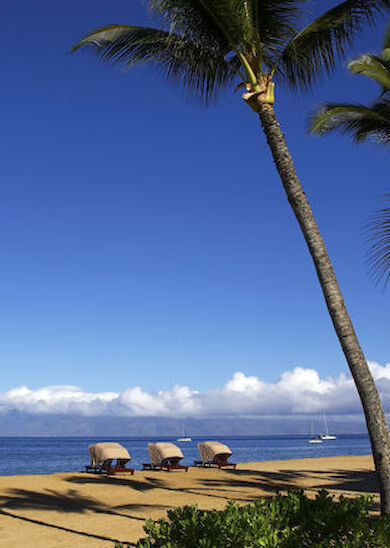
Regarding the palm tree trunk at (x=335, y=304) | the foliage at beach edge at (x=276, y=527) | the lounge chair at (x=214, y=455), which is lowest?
the lounge chair at (x=214, y=455)

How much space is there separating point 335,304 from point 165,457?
598 inches

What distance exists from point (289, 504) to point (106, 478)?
13.4m

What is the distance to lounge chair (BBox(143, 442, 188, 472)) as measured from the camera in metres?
21.3

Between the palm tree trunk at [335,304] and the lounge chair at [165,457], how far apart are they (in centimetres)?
1472

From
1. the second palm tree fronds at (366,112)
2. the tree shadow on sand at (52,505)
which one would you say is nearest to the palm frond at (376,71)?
the second palm tree fronds at (366,112)

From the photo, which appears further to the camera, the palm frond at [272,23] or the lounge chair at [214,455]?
the lounge chair at [214,455]

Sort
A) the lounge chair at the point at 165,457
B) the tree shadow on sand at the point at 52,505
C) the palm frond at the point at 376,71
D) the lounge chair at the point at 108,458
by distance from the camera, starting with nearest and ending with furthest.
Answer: the palm frond at the point at 376,71
the tree shadow on sand at the point at 52,505
the lounge chair at the point at 108,458
the lounge chair at the point at 165,457

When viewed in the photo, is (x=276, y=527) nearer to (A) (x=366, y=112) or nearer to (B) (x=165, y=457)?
A: (A) (x=366, y=112)

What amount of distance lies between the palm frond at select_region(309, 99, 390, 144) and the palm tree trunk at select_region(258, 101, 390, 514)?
2439 mm

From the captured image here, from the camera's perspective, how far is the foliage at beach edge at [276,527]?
16.8ft

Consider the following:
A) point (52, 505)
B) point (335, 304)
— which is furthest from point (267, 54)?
point (52, 505)

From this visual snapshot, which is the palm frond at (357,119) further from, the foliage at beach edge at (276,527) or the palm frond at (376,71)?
the foliage at beach edge at (276,527)

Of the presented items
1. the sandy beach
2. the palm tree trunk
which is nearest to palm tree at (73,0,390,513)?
the palm tree trunk

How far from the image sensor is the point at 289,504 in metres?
6.18
